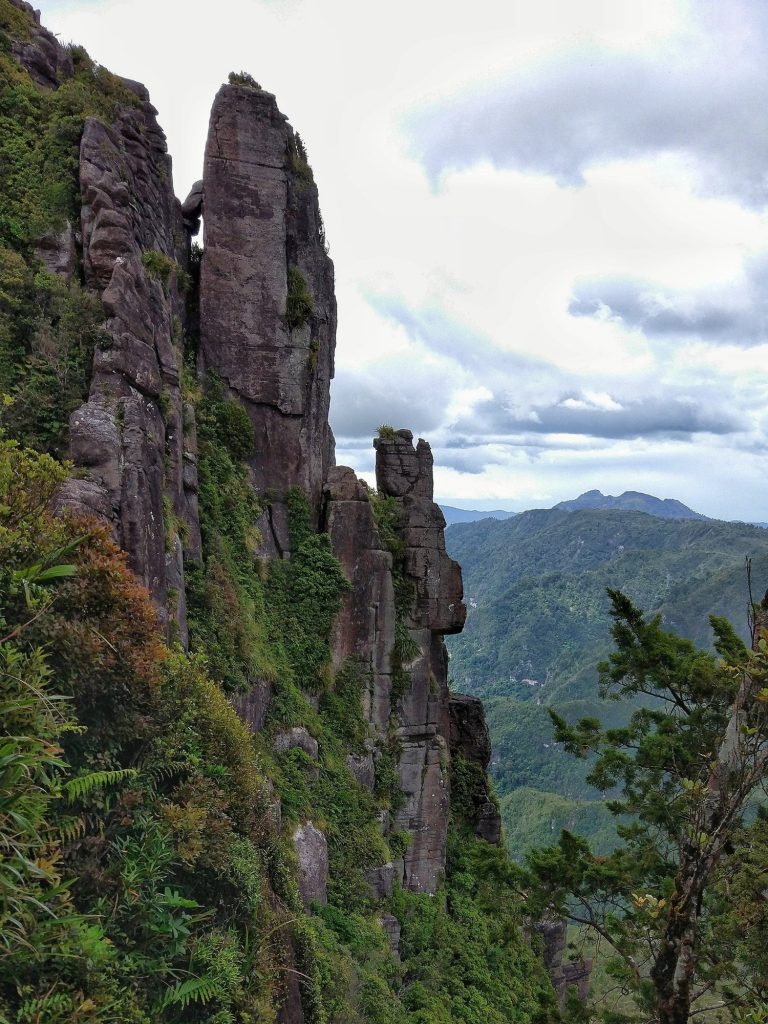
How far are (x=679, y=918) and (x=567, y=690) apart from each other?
164 metres

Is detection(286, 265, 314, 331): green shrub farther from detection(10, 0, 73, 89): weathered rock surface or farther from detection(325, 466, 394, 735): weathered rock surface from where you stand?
detection(10, 0, 73, 89): weathered rock surface

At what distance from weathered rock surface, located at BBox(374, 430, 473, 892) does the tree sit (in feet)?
22.2

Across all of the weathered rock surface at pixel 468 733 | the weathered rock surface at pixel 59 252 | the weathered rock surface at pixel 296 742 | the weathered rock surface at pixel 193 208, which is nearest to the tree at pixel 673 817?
the weathered rock surface at pixel 296 742

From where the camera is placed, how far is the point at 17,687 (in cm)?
598

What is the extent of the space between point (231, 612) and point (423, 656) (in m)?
9.06

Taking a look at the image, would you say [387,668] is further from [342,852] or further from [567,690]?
[567,690]

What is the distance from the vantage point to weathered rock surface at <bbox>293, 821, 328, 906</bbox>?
1520 centimetres

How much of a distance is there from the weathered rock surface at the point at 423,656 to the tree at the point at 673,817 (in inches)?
266

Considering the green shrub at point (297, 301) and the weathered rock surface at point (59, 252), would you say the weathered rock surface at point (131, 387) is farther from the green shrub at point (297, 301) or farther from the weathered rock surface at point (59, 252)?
the green shrub at point (297, 301)

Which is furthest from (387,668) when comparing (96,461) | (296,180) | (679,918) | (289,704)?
(296,180)

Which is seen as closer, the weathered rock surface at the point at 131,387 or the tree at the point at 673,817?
the tree at the point at 673,817

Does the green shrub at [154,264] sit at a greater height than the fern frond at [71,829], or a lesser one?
greater

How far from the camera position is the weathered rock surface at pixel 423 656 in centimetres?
2172

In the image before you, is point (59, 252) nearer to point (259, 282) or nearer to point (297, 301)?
point (259, 282)
